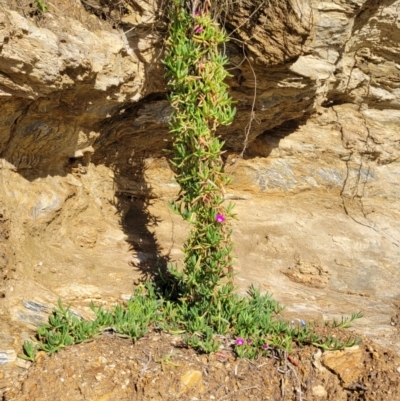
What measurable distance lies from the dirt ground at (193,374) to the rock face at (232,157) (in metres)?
0.34

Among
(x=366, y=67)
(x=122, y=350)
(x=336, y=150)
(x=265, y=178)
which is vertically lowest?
(x=122, y=350)

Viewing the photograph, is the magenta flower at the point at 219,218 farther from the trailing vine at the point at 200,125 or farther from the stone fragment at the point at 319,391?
the stone fragment at the point at 319,391

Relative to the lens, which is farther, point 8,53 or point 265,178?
point 265,178

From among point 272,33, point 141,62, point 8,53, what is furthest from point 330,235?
point 8,53

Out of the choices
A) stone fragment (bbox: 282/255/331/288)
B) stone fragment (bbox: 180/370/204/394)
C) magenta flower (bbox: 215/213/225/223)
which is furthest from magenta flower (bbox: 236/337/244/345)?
stone fragment (bbox: 282/255/331/288)

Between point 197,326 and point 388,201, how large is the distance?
3533 millimetres

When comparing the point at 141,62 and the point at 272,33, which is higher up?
the point at 272,33

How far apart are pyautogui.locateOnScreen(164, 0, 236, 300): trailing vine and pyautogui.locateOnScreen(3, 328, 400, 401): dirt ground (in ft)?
1.72

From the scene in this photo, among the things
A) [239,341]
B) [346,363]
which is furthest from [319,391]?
[239,341]

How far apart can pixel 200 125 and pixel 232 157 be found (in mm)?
2446

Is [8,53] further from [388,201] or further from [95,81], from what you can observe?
[388,201]

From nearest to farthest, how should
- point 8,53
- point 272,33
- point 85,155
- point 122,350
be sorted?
point 8,53
point 122,350
point 272,33
point 85,155

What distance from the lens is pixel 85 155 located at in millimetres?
4973

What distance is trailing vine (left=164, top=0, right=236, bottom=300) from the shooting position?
3.68 metres
